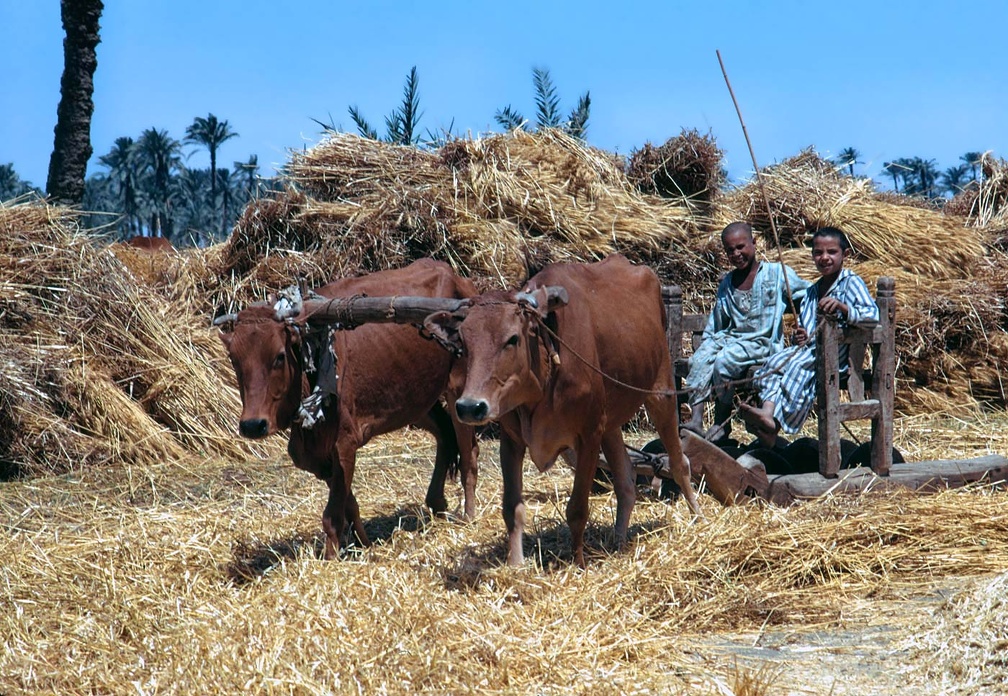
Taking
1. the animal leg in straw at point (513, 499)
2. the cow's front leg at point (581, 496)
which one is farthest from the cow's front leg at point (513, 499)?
the cow's front leg at point (581, 496)

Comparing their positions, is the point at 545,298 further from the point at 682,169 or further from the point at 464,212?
the point at 682,169

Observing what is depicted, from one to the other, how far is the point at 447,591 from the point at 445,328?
49.2 inches

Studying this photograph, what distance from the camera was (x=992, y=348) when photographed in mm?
11227

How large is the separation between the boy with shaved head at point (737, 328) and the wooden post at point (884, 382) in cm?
60

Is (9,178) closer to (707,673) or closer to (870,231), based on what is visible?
(870,231)

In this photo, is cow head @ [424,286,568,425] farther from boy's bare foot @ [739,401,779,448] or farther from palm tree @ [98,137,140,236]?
palm tree @ [98,137,140,236]

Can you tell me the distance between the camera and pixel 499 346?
5.24 m

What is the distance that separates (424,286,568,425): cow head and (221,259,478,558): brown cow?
0.95m

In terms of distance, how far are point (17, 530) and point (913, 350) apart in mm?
8240

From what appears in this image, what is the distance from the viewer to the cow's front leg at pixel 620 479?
253 inches

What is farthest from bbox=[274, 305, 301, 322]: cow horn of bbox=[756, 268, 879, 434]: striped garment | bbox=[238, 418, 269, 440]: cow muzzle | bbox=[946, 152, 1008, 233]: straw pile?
bbox=[946, 152, 1008, 233]: straw pile

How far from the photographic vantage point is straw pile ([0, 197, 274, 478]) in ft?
30.3

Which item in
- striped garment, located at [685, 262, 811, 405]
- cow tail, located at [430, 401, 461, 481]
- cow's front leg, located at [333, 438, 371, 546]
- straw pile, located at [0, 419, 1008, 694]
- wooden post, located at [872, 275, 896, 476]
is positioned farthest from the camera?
cow tail, located at [430, 401, 461, 481]

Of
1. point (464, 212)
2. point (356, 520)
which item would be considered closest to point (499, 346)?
point (356, 520)
